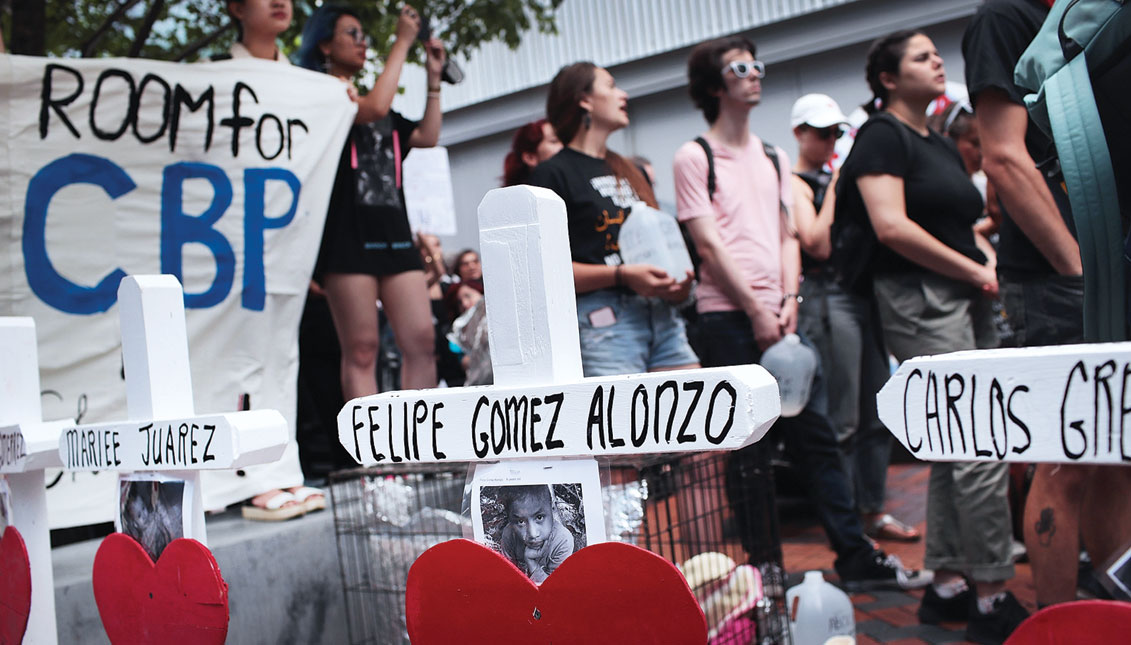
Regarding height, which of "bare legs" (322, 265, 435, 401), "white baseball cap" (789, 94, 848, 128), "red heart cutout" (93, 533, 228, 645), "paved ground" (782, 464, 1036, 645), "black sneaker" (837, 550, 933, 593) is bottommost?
"paved ground" (782, 464, 1036, 645)

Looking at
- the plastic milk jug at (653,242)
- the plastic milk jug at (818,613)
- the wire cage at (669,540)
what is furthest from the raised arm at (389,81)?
the plastic milk jug at (818,613)

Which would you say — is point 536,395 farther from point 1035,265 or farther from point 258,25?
point 258,25

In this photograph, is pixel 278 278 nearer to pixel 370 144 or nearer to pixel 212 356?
pixel 212 356

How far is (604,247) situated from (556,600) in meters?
2.03

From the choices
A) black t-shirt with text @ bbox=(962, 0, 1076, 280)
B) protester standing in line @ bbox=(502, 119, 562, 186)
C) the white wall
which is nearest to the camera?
black t-shirt with text @ bbox=(962, 0, 1076, 280)

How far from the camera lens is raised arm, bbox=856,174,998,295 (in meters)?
3.12

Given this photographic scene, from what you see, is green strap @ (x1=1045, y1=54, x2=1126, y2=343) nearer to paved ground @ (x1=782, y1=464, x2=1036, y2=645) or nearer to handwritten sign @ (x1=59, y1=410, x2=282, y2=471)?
handwritten sign @ (x1=59, y1=410, x2=282, y2=471)

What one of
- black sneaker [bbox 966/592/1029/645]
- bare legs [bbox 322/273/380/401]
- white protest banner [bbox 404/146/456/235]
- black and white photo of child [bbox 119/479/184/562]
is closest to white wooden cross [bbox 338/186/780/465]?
black and white photo of child [bbox 119/479/184/562]

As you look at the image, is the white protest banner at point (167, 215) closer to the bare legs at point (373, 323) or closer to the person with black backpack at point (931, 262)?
the bare legs at point (373, 323)

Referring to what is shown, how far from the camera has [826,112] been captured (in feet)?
15.5

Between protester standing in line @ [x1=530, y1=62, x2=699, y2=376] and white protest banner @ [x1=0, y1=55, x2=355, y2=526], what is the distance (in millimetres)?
839

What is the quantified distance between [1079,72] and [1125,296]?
1.20 feet

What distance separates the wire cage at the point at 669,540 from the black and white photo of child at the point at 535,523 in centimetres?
97

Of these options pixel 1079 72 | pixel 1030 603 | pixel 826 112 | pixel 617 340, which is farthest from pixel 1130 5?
pixel 826 112
